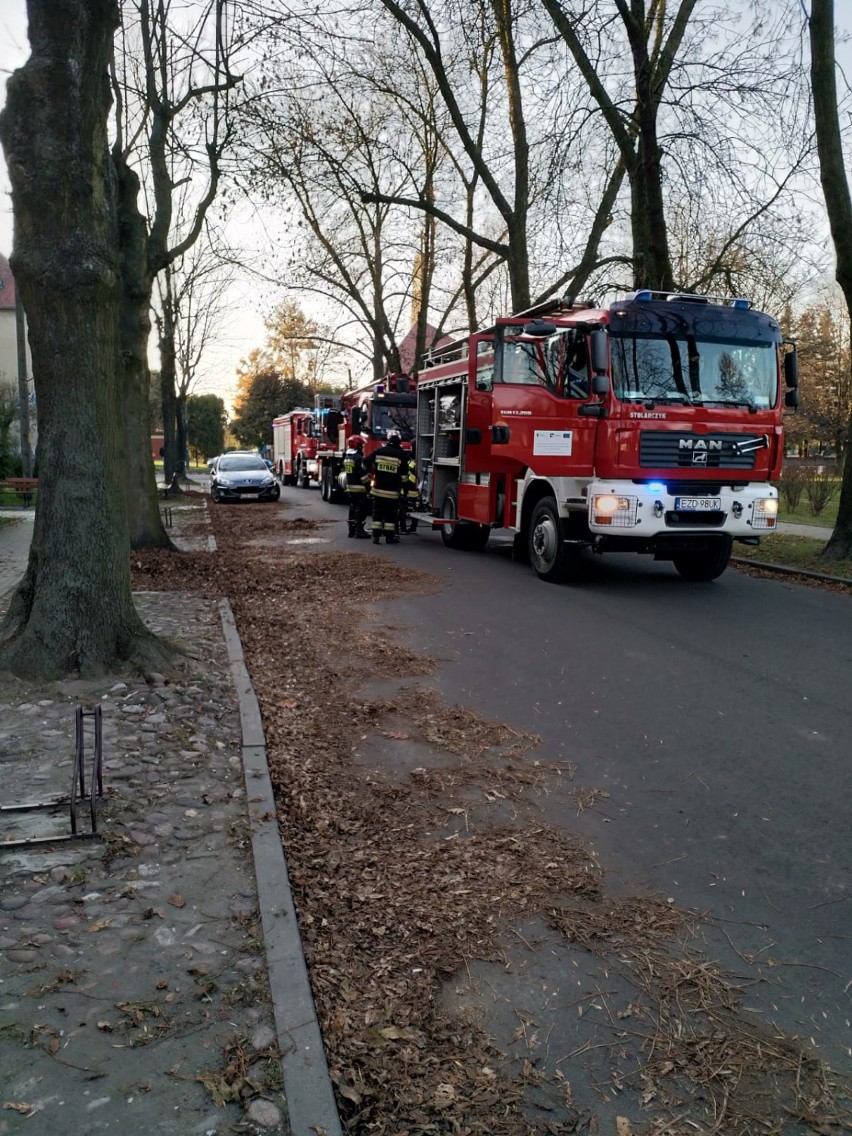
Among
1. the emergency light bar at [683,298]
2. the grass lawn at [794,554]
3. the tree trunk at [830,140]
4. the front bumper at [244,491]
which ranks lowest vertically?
the grass lawn at [794,554]

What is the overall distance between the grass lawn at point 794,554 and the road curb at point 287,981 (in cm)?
1017

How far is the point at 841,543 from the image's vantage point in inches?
538

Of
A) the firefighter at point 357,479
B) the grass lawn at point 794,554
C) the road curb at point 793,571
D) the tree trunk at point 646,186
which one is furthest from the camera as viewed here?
the firefighter at point 357,479

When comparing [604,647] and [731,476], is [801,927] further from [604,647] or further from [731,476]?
[731,476]

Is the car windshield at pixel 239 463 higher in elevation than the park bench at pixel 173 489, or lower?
higher

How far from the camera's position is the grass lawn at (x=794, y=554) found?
13.1 meters

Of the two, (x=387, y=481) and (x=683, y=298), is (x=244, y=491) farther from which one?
(x=683, y=298)

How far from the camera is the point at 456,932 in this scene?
357 cm

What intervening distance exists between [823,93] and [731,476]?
6.43 metres

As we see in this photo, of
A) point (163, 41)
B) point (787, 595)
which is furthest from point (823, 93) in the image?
point (163, 41)

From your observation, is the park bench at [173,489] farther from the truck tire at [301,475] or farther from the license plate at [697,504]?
the license plate at [697,504]

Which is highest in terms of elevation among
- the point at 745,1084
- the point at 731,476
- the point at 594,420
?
the point at 594,420

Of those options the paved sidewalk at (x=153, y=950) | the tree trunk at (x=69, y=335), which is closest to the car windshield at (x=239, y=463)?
the tree trunk at (x=69, y=335)

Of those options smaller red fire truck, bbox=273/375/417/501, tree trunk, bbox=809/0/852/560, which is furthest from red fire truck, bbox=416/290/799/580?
smaller red fire truck, bbox=273/375/417/501
